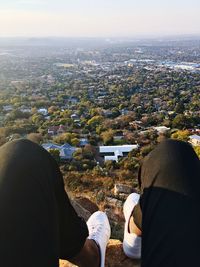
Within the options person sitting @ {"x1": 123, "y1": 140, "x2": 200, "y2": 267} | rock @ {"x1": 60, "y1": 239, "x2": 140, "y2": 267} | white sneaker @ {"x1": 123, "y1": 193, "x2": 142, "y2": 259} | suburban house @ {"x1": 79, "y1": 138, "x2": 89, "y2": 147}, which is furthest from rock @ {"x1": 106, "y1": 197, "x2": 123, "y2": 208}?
suburban house @ {"x1": 79, "y1": 138, "x2": 89, "y2": 147}

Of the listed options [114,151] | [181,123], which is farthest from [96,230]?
[181,123]

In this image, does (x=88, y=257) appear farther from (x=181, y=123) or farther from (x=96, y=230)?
(x=181, y=123)

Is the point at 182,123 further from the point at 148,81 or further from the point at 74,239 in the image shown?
the point at 148,81

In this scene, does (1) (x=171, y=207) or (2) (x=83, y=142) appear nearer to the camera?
(1) (x=171, y=207)

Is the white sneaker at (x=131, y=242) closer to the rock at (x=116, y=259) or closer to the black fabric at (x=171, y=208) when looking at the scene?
the rock at (x=116, y=259)

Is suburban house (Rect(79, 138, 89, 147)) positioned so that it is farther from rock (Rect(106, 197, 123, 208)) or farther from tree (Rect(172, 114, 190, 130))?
rock (Rect(106, 197, 123, 208))

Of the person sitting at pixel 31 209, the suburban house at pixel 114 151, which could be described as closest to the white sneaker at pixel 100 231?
the person sitting at pixel 31 209

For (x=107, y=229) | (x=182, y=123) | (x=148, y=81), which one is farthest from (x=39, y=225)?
(x=148, y=81)
